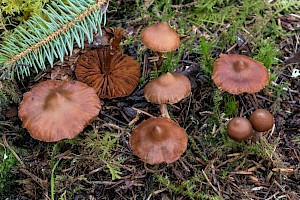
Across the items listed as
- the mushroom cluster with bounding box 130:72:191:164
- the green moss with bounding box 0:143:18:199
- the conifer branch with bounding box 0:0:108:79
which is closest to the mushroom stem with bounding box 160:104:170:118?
the mushroom cluster with bounding box 130:72:191:164

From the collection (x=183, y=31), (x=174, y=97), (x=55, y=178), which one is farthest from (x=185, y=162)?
(x=183, y=31)

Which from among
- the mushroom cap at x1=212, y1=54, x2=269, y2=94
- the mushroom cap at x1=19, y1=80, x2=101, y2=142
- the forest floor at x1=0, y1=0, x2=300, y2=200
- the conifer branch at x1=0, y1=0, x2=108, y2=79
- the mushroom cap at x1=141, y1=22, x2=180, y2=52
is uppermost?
the conifer branch at x1=0, y1=0, x2=108, y2=79

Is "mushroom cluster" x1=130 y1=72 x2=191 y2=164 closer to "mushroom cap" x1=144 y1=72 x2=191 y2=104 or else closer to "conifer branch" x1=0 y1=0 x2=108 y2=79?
"mushroom cap" x1=144 y1=72 x2=191 y2=104

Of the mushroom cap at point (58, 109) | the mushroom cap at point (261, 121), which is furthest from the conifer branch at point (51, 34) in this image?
the mushroom cap at point (261, 121)

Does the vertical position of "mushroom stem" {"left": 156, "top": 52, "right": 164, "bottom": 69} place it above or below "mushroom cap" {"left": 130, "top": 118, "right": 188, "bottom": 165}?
above

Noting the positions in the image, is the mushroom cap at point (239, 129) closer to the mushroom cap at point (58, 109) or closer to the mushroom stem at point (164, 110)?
the mushroom stem at point (164, 110)

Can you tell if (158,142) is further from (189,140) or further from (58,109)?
(58,109)
